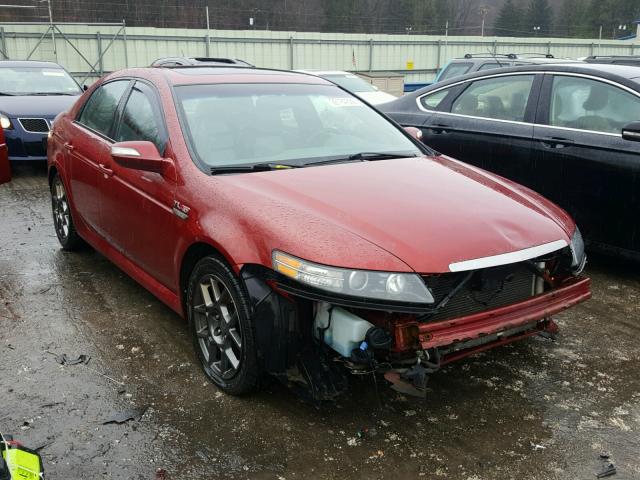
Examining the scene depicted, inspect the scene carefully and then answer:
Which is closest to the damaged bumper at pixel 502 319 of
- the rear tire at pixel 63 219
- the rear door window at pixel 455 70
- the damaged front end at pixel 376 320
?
the damaged front end at pixel 376 320

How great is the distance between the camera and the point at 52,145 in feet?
17.8

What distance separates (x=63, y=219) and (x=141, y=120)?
1893 millimetres

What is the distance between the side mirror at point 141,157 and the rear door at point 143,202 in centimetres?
7

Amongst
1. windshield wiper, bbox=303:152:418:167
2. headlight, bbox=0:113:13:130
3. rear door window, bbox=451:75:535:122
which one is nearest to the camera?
windshield wiper, bbox=303:152:418:167

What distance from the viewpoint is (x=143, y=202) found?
12.3 ft

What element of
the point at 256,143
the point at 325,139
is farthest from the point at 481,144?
the point at 256,143

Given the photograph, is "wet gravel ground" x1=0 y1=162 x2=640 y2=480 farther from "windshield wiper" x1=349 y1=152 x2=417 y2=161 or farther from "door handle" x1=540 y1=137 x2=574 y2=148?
"door handle" x1=540 y1=137 x2=574 y2=148

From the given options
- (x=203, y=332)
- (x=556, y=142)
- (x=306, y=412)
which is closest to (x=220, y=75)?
(x=203, y=332)

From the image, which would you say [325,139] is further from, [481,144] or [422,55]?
[422,55]

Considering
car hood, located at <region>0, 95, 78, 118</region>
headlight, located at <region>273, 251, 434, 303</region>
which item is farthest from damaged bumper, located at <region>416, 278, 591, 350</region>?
car hood, located at <region>0, 95, 78, 118</region>

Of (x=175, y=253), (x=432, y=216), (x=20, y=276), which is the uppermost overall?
(x=432, y=216)

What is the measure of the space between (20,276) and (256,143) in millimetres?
2495

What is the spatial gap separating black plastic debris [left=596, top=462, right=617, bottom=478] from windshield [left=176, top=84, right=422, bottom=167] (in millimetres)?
2079

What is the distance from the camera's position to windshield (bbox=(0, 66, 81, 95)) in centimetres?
985
